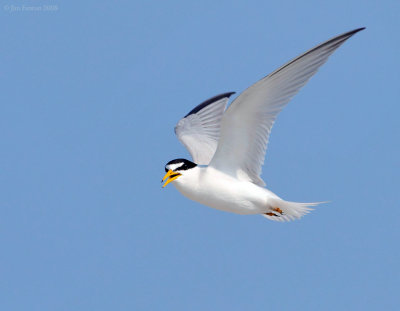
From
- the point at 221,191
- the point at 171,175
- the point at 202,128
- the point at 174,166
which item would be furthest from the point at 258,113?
the point at 202,128

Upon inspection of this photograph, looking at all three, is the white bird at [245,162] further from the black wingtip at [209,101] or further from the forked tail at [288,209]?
the black wingtip at [209,101]

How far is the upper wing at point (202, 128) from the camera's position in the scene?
10.7 metres

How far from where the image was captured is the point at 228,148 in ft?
29.2

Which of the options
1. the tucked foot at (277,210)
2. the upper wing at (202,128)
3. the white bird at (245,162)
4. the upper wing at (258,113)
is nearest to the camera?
the upper wing at (258,113)

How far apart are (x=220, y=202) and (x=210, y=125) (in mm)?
2685

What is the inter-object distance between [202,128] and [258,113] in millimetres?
2878

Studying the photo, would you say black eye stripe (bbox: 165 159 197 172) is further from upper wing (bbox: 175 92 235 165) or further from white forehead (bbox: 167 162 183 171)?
upper wing (bbox: 175 92 235 165)

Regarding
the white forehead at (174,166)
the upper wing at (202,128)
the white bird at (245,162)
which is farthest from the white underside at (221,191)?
the upper wing at (202,128)

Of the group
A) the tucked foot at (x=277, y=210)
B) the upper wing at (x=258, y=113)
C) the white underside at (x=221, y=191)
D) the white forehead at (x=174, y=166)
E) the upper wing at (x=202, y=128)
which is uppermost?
the upper wing at (x=202, y=128)

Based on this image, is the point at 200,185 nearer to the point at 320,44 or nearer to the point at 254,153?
the point at 254,153

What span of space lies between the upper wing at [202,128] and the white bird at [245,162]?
59.7 inches

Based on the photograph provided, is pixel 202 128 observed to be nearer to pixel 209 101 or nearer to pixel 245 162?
pixel 209 101

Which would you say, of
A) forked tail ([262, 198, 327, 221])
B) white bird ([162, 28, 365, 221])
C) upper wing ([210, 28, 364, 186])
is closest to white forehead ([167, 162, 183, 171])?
white bird ([162, 28, 365, 221])

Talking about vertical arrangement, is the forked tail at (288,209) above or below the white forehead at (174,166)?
below
